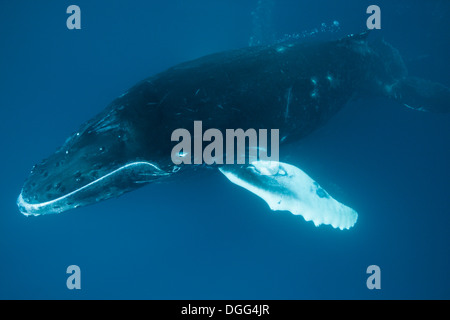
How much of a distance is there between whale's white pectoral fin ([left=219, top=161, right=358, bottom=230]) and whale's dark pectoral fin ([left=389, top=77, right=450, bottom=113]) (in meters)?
7.09

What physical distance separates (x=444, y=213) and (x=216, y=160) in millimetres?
12157

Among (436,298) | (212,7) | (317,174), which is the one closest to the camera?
(317,174)

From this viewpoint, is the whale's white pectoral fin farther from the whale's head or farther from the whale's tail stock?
the whale's tail stock

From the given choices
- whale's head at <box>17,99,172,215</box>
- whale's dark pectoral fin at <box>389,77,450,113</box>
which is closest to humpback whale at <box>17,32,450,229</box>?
whale's head at <box>17,99,172,215</box>

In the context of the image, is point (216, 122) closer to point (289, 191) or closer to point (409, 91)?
point (289, 191)

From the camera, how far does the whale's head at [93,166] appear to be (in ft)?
16.1

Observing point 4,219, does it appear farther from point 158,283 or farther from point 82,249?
point 158,283

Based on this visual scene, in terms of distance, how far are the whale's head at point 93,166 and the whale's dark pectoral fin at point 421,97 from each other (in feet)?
33.6

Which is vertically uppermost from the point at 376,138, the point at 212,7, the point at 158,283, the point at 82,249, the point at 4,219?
the point at 212,7

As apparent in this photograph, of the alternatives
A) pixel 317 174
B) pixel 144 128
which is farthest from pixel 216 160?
pixel 317 174

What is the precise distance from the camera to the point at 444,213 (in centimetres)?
1329

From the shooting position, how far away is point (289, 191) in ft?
21.1

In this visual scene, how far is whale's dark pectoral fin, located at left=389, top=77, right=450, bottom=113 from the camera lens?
11.5 m

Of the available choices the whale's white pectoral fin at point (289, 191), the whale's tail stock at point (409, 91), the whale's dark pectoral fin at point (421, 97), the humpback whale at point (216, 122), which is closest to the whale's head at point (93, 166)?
the humpback whale at point (216, 122)
